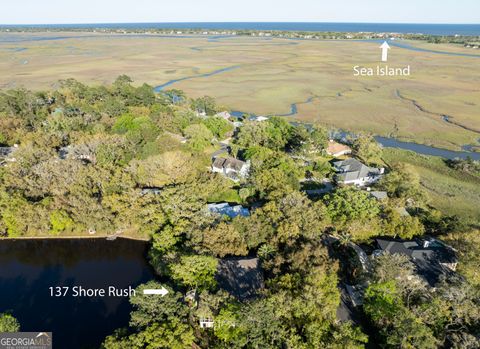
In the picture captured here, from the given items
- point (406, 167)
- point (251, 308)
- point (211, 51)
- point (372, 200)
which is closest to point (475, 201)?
point (406, 167)

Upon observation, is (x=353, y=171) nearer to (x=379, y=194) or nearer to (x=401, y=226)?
(x=379, y=194)

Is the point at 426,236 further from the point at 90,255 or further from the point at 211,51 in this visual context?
the point at 211,51

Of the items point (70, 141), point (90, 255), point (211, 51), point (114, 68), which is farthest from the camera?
point (211, 51)

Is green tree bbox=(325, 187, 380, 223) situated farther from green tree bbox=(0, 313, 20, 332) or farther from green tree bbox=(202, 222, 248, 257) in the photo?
green tree bbox=(0, 313, 20, 332)

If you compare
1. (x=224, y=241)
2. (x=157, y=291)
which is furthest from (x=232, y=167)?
(x=157, y=291)

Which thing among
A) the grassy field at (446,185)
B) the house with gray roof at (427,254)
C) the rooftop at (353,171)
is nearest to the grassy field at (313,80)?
the grassy field at (446,185)

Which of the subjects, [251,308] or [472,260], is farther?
[472,260]

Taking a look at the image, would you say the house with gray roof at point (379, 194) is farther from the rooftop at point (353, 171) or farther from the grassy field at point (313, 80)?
the grassy field at point (313, 80)
